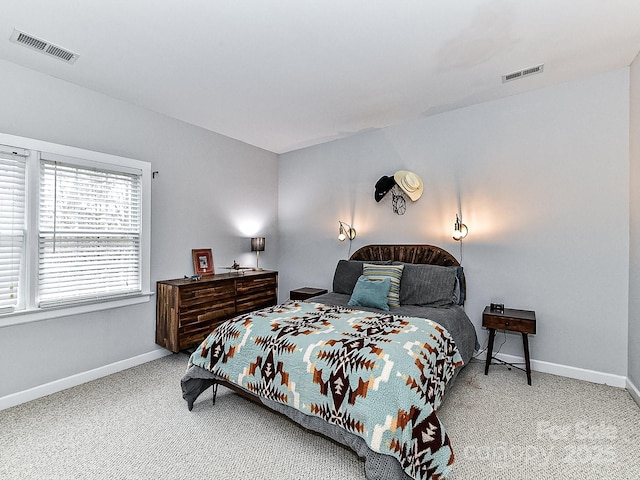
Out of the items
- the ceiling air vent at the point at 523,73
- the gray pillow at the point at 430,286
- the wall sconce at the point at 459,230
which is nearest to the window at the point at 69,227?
the gray pillow at the point at 430,286

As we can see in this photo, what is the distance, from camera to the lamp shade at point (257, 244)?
4.68m

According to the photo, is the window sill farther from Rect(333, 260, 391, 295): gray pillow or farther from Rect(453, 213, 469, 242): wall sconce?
Rect(453, 213, 469, 242): wall sconce

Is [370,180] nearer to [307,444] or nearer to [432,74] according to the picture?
[432,74]

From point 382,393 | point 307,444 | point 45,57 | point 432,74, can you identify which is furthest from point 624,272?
point 45,57

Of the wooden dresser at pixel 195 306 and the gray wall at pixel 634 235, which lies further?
the wooden dresser at pixel 195 306

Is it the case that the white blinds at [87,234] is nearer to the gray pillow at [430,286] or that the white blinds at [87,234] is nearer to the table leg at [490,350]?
the gray pillow at [430,286]

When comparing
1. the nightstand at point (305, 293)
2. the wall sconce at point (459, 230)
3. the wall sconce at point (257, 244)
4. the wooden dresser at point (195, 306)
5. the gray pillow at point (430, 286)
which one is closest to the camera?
the gray pillow at point (430, 286)

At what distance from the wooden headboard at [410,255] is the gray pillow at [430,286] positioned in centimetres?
29

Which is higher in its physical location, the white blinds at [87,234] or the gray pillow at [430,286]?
the white blinds at [87,234]

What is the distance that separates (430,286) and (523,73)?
2.14 metres

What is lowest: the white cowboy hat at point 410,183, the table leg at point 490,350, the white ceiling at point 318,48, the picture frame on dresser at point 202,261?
the table leg at point 490,350

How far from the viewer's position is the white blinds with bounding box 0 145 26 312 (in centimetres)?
258

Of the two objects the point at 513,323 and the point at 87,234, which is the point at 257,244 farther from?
the point at 513,323

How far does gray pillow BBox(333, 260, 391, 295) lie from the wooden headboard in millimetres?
262
